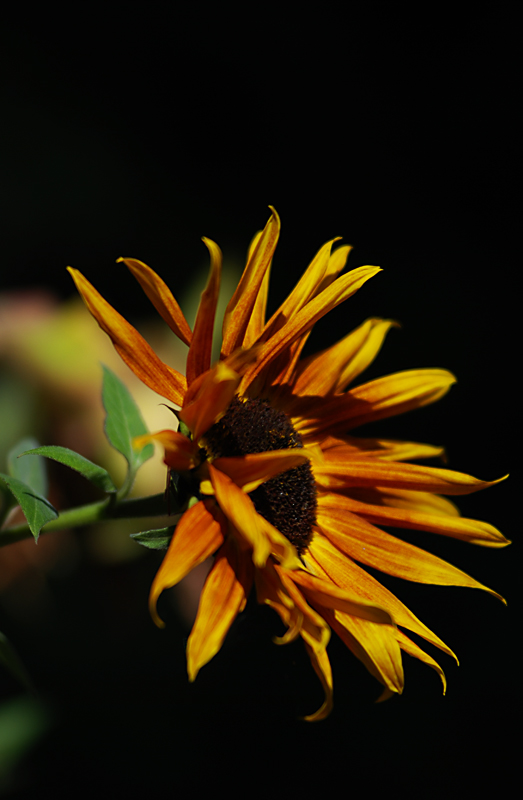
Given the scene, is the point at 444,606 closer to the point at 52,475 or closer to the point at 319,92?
the point at 52,475

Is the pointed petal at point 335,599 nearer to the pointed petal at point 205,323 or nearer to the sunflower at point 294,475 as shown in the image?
the sunflower at point 294,475

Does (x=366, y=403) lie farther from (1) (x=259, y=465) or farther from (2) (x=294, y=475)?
(1) (x=259, y=465)

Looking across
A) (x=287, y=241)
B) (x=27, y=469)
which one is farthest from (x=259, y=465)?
(x=287, y=241)

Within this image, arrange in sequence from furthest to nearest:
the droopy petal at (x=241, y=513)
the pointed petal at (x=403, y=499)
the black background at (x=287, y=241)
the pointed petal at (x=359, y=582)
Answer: the black background at (x=287, y=241)
the pointed petal at (x=403, y=499)
the pointed petal at (x=359, y=582)
the droopy petal at (x=241, y=513)

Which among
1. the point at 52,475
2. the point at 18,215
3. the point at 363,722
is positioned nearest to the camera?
the point at 52,475

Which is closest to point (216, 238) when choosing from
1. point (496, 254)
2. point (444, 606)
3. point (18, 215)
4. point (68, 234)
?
point (68, 234)

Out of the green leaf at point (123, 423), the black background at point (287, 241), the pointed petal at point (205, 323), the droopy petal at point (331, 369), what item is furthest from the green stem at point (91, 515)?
the black background at point (287, 241)

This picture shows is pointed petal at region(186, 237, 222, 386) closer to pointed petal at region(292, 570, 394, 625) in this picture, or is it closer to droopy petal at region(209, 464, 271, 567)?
droopy petal at region(209, 464, 271, 567)
